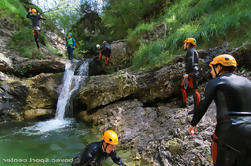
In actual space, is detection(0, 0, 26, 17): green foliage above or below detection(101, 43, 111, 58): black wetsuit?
above

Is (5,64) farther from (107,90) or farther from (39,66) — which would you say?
(107,90)

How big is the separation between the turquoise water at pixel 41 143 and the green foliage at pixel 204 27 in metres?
3.61

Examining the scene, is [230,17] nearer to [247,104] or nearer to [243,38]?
[243,38]

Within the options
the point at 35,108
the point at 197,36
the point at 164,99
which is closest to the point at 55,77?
the point at 35,108

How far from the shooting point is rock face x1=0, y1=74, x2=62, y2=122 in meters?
5.94

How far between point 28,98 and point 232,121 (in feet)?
24.6

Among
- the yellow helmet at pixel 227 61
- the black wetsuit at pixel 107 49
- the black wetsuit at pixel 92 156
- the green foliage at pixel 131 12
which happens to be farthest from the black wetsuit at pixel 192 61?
the green foliage at pixel 131 12

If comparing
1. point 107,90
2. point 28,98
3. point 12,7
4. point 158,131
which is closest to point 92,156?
point 158,131

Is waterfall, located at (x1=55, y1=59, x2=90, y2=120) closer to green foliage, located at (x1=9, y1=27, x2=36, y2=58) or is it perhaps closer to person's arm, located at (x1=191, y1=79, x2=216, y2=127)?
green foliage, located at (x1=9, y1=27, x2=36, y2=58)

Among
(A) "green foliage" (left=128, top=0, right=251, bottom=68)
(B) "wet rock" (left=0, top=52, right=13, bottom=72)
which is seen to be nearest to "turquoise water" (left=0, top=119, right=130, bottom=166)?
(B) "wet rock" (left=0, top=52, right=13, bottom=72)

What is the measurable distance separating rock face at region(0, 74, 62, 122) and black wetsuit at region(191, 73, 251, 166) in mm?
6669

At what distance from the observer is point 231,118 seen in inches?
52.9

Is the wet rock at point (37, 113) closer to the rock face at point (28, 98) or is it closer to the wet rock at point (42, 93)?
the rock face at point (28, 98)

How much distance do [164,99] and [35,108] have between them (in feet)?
19.0
